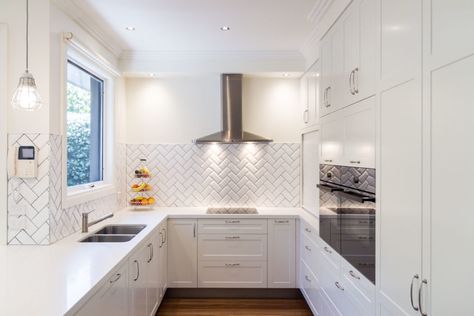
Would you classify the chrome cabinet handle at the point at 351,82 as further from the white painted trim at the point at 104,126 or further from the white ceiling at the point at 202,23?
the white painted trim at the point at 104,126

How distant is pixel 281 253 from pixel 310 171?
0.97m

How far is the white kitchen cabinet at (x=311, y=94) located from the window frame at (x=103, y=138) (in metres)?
2.14

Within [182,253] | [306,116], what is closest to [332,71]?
[306,116]

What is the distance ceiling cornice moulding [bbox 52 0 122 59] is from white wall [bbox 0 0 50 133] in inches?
9.2

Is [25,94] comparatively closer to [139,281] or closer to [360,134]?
[139,281]

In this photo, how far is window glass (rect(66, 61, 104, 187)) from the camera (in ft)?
9.13

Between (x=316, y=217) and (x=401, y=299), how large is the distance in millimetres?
1882

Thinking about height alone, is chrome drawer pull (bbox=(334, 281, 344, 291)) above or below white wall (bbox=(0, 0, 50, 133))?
below

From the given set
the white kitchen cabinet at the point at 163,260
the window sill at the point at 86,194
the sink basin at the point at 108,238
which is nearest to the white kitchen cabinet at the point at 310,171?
the white kitchen cabinet at the point at 163,260

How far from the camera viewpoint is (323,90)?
272cm

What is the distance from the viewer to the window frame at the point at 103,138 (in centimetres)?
244

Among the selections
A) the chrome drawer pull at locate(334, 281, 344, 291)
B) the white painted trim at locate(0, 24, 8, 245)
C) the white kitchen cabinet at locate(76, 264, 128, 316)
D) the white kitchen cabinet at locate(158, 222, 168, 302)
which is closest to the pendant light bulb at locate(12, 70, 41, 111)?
the white painted trim at locate(0, 24, 8, 245)

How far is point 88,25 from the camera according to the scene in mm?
2766

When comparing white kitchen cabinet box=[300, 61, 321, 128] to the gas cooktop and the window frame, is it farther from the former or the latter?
the window frame
